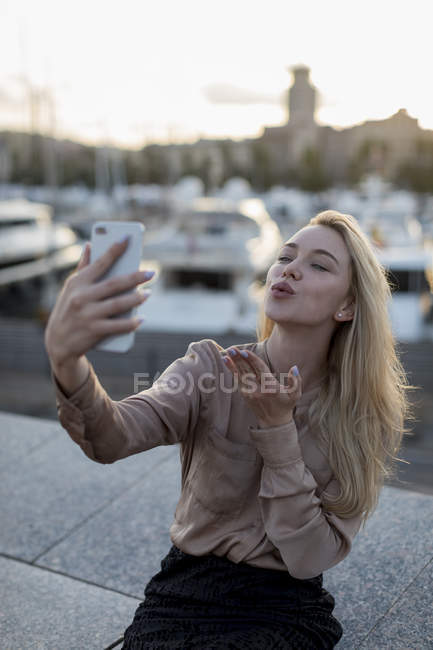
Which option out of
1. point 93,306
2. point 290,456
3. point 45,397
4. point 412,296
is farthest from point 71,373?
point 412,296

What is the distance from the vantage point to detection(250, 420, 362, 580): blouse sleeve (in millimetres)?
1802

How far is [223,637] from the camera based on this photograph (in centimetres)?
196

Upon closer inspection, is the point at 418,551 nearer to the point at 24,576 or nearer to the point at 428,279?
the point at 24,576

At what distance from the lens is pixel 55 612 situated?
9.10 feet

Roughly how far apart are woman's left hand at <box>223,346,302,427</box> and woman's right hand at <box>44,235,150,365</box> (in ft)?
1.40

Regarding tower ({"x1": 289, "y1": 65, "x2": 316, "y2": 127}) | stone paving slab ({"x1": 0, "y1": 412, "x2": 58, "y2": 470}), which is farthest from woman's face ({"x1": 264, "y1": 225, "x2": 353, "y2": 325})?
tower ({"x1": 289, "y1": 65, "x2": 316, "y2": 127})

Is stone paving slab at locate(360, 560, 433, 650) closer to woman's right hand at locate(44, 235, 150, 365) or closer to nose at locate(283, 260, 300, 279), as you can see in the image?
nose at locate(283, 260, 300, 279)

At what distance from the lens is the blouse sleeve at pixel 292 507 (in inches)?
70.9

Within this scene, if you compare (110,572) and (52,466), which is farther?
(52,466)

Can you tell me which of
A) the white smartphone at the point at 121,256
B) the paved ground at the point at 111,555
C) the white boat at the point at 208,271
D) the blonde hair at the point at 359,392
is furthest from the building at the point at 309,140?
the white smartphone at the point at 121,256

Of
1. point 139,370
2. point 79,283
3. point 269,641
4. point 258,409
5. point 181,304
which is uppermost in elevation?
point 79,283

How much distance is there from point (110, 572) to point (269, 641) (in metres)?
1.37

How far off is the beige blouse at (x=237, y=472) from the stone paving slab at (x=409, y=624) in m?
0.72

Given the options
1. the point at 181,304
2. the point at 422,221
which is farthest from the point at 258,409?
the point at 422,221
